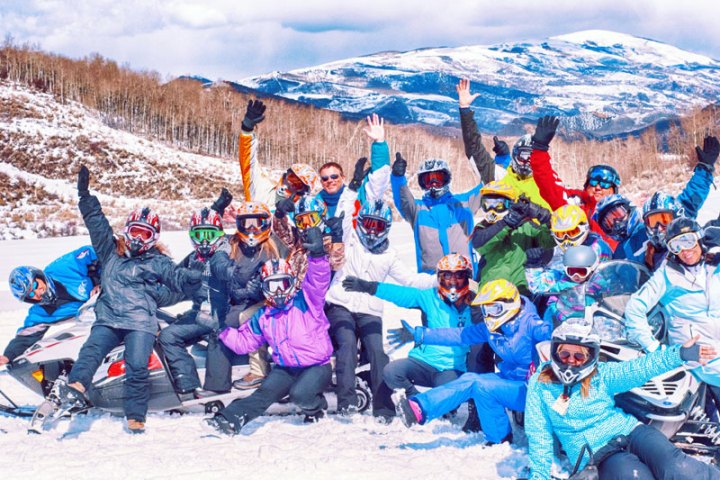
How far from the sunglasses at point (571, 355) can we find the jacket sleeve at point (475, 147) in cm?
325

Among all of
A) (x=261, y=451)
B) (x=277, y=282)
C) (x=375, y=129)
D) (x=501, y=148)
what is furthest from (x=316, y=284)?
(x=501, y=148)

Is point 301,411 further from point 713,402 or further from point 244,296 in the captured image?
point 713,402

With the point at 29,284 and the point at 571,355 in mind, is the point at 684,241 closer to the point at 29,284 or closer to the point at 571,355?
the point at 571,355

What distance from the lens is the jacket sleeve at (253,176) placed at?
24.4 feet

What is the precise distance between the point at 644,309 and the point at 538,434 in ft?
3.49


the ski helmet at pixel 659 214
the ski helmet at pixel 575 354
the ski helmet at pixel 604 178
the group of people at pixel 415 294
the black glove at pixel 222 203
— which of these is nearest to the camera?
the ski helmet at pixel 575 354

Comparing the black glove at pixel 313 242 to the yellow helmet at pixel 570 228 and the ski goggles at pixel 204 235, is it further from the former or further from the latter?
the yellow helmet at pixel 570 228

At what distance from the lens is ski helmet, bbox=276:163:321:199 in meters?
7.09

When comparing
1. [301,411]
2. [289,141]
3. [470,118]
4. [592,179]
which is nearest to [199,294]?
[301,411]

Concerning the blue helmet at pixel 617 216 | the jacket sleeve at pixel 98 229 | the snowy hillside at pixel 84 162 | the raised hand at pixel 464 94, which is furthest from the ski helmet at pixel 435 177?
the snowy hillside at pixel 84 162

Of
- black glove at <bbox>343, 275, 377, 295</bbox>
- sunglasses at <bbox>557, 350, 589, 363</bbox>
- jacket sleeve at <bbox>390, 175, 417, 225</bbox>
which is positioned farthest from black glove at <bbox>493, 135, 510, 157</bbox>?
sunglasses at <bbox>557, 350, 589, 363</bbox>

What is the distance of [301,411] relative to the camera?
5.89 meters

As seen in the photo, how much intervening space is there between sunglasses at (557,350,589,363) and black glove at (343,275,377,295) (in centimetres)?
198

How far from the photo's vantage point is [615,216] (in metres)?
5.89
